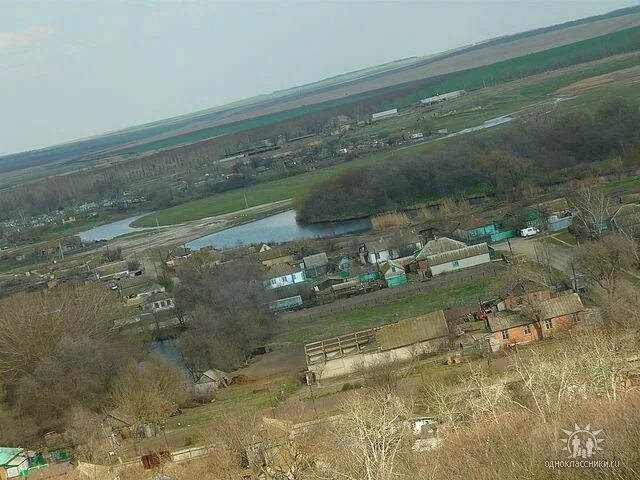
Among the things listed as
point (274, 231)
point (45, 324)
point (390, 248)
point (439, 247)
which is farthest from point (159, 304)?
point (274, 231)

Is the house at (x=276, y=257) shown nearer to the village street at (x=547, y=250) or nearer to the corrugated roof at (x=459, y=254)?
the corrugated roof at (x=459, y=254)

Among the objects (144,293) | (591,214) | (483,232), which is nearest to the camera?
(591,214)

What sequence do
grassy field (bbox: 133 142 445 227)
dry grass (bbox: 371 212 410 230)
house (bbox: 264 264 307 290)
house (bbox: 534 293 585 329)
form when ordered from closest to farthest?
house (bbox: 534 293 585 329) < house (bbox: 264 264 307 290) < dry grass (bbox: 371 212 410 230) < grassy field (bbox: 133 142 445 227)

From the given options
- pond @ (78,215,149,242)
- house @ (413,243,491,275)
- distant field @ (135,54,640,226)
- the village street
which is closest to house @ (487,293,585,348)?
the village street

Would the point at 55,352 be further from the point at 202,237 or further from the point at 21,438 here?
the point at 202,237

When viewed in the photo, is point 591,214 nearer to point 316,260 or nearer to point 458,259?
point 458,259

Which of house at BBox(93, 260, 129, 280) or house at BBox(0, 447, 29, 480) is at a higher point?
house at BBox(0, 447, 29, 480)

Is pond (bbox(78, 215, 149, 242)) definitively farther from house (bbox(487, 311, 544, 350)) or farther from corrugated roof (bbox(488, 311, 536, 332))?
house (bbox(487, 311, 544, 350))
